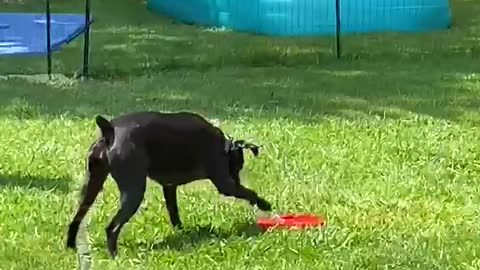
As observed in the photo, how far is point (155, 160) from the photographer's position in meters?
4.88

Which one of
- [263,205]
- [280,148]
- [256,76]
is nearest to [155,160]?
[263,205]

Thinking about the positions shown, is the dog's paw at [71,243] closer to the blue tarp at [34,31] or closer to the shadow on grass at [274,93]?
the shadow on grass at [274,93]

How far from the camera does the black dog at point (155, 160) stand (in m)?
4.77

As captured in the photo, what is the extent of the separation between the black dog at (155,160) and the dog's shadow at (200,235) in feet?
0.32

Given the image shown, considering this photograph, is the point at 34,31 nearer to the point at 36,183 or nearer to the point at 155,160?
the point at 36,183

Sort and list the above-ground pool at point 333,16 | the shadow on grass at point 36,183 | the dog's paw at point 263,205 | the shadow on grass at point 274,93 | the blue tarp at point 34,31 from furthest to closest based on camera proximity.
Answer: the above-ground pool at point 333,16, the blue tarp at point 34,31, the shadow on grass at point 274,93, the shadow on grass at point 36,183, the dog's paw at point 263,205

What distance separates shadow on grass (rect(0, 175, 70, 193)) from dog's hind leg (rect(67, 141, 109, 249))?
0.96m

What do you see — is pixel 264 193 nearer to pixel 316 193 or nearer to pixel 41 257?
pixel 316 193

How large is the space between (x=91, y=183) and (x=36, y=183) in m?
1.23

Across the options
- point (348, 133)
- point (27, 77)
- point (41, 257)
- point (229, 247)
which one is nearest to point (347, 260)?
point (229, 247)

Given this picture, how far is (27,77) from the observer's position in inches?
415

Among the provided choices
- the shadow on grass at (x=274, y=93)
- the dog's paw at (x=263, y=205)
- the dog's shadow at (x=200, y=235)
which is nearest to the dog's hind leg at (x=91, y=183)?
the dog's shadow at (x=200, y=235)

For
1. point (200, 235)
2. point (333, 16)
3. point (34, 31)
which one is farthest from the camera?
point (34, 31)

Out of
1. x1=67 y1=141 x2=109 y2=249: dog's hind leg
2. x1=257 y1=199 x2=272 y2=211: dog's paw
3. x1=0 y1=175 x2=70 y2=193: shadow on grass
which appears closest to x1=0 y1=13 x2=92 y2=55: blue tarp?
x1=0 y1=175 x2=70 y2=193: shadow on grass
